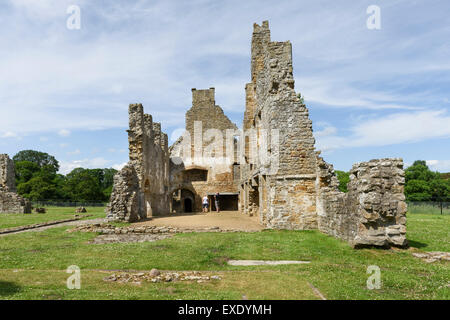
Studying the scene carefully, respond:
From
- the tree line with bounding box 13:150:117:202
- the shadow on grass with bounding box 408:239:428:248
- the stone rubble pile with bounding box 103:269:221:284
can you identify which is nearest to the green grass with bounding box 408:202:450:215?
the shadow on grass with bounding box 408:239:428:248

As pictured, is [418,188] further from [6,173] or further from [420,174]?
[6,173]

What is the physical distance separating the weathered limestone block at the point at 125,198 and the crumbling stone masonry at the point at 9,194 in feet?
46.3

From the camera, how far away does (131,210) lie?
17922 millimetres

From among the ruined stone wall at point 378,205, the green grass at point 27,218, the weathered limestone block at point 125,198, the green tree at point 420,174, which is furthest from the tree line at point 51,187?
the ruined stone wall at point 378,205

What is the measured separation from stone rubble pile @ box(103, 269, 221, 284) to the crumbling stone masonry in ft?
83.2

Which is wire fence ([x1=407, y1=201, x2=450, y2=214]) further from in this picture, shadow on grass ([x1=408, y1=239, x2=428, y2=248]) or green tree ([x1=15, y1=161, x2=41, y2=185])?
green tree ([x1=15, y1=161, x2=41, y2=185])

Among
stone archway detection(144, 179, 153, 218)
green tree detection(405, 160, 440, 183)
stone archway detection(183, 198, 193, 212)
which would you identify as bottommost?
stone archway detection(183, 198, 193, 212)

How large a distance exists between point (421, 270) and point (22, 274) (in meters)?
7.94

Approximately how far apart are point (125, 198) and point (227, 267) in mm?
11864

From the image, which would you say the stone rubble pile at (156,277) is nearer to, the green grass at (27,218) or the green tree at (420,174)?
the green grass at (27,218)

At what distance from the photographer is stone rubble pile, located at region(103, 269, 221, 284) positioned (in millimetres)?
6246

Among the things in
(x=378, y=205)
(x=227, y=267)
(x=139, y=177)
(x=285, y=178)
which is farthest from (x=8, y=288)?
(x=139, y=177)
